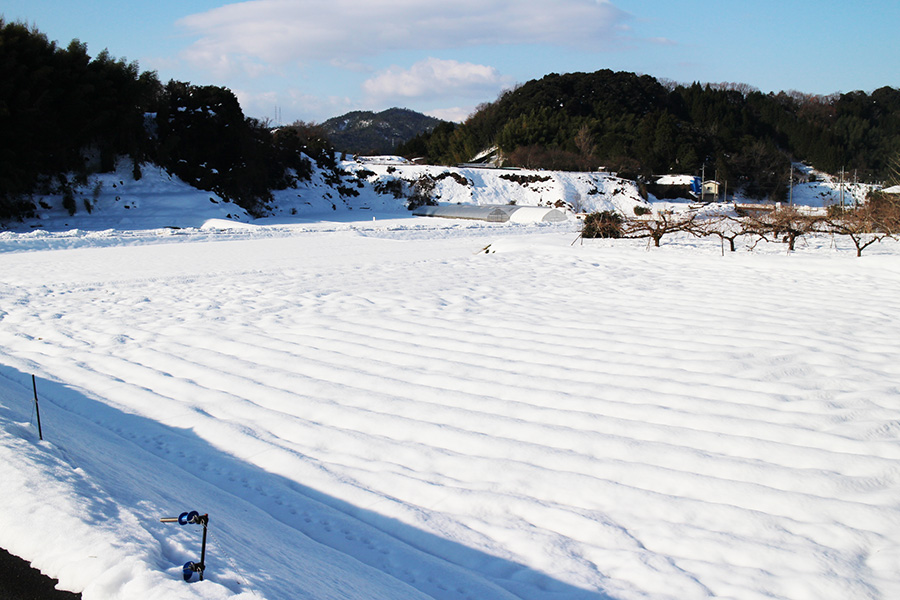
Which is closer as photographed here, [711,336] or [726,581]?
[726,581]

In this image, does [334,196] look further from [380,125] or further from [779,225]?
[380,125]

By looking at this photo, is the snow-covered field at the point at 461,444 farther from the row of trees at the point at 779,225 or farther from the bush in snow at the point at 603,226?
the bush in snow at the point at 603,226

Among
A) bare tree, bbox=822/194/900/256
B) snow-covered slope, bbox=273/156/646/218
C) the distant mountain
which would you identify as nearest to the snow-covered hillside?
snow-covered slope, bbox=273/156/646/218

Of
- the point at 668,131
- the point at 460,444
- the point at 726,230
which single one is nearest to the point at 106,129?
the point at 726,230

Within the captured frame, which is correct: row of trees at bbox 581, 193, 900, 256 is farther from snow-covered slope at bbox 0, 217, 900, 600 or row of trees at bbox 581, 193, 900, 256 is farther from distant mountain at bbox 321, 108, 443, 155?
distant mountain at bbox 321, 108, 443, 155

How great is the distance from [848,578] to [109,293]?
8421 mm

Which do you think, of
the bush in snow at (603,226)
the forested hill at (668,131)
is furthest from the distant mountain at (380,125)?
the bush in snow at (603,226)

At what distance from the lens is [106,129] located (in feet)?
85.2

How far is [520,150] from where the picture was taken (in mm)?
51656

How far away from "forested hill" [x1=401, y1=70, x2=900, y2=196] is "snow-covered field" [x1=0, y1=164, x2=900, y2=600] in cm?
4376

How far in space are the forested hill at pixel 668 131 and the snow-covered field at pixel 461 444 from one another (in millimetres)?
43756

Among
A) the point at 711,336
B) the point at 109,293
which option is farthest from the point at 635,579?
the point at 109,293

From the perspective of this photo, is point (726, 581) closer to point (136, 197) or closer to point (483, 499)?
point (483, 499)

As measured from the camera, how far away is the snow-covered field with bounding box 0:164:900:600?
7.52ft
